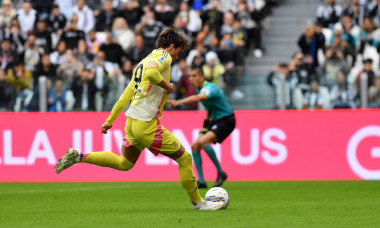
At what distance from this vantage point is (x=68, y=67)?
19750 mm

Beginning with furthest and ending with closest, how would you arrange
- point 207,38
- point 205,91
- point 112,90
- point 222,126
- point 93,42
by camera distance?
point 93,42, point 207,38, point 112,90, point 222,126, point 205,91

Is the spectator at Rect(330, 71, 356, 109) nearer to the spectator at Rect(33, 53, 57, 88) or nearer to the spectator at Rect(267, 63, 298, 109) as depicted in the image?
the spectator at Rect(267, 63, 298, 109)

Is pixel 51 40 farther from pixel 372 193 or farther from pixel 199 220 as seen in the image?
pixel 199 220

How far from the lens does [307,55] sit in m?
20.0

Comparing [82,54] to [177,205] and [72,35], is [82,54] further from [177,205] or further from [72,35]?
[177,205]

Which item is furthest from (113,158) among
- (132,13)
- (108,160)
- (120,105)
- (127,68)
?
(132,13)

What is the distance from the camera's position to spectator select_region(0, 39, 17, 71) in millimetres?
20534

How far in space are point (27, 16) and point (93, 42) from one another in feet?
7.25

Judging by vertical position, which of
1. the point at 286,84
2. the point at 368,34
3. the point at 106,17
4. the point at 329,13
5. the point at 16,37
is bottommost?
the point at 286,84

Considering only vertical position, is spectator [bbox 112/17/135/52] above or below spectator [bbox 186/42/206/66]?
above

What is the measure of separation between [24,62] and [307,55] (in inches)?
270

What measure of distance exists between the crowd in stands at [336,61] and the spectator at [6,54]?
649cm

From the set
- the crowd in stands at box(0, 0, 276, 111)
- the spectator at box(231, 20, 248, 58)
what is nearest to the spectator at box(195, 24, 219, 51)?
the crowd in stands at box(0, 0, 276, 111)

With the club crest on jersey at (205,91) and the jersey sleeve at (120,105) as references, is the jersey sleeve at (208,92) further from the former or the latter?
the jersey sleeve at (120,105)
